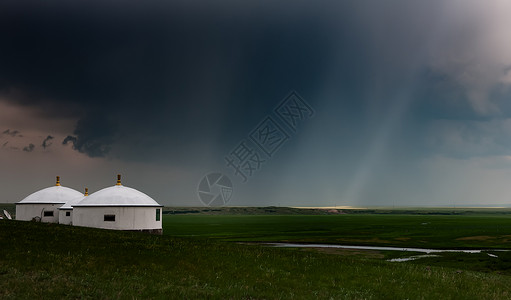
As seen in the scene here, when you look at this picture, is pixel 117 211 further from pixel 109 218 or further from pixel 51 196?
pixel 51 196

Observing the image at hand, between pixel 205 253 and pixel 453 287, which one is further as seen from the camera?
pixel 205 253

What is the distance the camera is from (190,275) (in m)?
22.7

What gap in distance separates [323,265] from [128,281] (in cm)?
1333

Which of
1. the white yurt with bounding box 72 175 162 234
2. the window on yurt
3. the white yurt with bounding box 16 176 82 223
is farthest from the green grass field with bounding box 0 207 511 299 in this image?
the white yurt with bounding box 16 176 82 223

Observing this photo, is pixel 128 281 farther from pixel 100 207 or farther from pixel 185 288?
pixel 100 207

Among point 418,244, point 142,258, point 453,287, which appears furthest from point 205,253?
point 418,244

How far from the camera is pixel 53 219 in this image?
7269cm

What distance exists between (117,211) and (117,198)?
1855mm

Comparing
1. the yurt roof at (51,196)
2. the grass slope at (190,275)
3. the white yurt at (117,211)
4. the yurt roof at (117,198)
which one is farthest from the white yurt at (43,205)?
the grass slope at (190,275)

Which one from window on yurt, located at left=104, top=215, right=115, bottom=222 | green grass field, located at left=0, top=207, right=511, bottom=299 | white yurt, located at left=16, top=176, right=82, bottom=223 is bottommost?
green grass field, located at left=0, top=207, right=511, bottom=299

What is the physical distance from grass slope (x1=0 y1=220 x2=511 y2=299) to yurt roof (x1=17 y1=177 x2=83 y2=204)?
149 ft

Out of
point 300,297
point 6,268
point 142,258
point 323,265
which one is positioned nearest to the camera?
point 300,297

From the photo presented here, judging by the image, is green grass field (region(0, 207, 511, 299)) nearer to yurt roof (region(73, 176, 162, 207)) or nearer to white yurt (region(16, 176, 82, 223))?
yurt roof (region(73, 176, 162, 207))

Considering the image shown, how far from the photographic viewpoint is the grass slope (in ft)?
61.9
